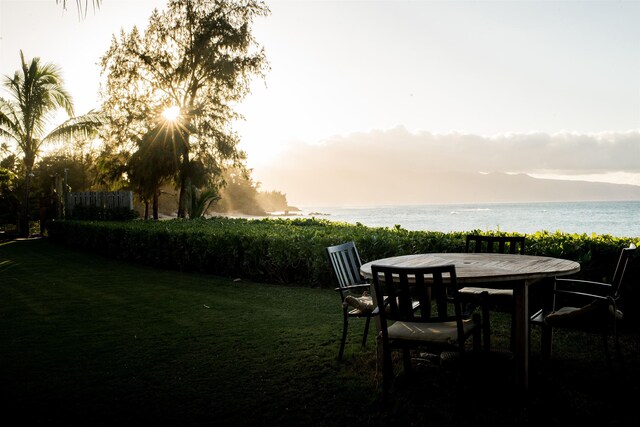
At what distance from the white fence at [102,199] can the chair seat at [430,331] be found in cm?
1733

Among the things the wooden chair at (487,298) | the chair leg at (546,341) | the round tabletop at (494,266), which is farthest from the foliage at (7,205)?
the chair leg at (546,341)

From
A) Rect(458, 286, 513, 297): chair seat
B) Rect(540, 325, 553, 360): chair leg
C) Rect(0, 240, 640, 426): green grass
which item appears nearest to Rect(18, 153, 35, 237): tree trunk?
Rect(0, 240, 640, 426): green grass

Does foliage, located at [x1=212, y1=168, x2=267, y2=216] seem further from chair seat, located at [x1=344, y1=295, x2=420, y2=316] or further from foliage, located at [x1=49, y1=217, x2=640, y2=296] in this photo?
chair seat, located at [x1=344, y1=295, x2=420, y2=316]

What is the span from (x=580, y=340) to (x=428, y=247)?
2.65 meters

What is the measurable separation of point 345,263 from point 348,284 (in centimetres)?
21

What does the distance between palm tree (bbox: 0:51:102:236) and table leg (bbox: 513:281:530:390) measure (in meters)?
20.7

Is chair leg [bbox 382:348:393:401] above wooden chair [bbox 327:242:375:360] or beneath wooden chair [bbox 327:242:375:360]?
beneath

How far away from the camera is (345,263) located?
5.04 meters

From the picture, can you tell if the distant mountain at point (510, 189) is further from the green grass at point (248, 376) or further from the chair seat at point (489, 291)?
the chair seat at point (489, 291)

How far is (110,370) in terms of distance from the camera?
4379 millimetres

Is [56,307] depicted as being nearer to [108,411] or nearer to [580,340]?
[108,411]

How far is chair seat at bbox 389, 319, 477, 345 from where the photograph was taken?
3383mm

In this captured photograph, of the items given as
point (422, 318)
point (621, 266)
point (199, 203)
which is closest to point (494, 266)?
point (422, 318)

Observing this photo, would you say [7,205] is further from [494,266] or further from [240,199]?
[240,199]
